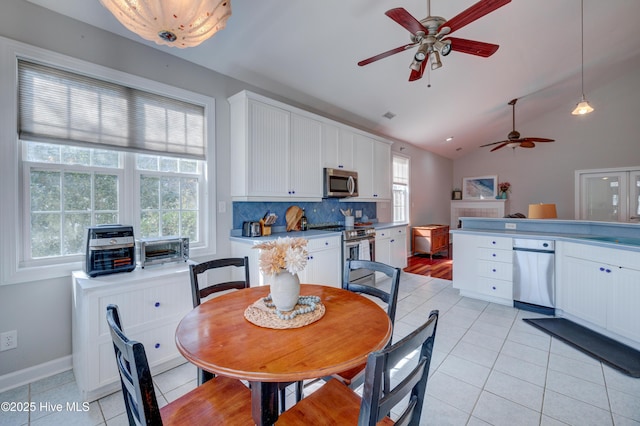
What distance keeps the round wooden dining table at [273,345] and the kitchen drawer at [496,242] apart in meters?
2.92

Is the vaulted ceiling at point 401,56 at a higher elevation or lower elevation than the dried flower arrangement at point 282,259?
higher

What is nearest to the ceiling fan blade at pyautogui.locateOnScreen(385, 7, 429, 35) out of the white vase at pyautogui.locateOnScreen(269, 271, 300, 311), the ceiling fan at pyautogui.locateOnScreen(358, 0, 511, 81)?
the ceiling fan at pyautogui.locateOnScreen(358, 0, 511, 81)

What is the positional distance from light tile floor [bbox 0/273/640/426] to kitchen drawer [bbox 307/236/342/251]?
1.24 metres

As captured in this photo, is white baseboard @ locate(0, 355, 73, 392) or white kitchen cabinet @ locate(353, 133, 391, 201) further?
white kitchen cabinet @ locate(353, 133, 391, 201)

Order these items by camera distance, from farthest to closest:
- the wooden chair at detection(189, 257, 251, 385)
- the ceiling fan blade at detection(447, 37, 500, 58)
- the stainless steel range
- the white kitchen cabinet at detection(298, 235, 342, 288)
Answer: the stainless steel range < the white kitchen cabinet at detection(298, 235, 342, 288) < the ceiling fan blade at detection(447, 37, 500, 58) < the wooden chair at detection(189, 257, 251, 385)

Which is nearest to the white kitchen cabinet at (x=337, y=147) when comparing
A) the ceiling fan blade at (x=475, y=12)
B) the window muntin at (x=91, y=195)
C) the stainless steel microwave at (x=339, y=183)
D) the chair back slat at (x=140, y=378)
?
the stainless steel microwave at (x=339, y=183)

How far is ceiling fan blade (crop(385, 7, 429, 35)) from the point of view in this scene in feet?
6.10

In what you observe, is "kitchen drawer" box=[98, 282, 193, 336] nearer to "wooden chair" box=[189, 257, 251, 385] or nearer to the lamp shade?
"wooden chair" box=[189, 257, 251, 385]

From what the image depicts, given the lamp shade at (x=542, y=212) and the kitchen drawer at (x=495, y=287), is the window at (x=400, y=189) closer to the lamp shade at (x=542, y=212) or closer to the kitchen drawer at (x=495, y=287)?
the lamp shade at (x=542, y=212)

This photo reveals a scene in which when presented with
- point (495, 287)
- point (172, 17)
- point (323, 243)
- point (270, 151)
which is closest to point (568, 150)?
point (495, 287)

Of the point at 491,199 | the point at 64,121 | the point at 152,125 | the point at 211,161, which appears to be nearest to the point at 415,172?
the point at 491,199

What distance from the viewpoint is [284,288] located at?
1.30m

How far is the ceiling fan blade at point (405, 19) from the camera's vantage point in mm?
1858

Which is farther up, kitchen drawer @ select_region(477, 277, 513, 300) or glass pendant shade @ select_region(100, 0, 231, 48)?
glass pendant shade @ select_region(100, 0, 231, 48)
